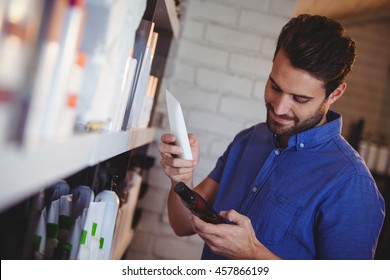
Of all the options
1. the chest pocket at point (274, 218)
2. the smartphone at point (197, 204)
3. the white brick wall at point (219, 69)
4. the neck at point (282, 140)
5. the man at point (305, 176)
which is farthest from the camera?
the white brick wall at point (219, 69)

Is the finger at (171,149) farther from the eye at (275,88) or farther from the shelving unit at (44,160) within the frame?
the eye at (275,88)

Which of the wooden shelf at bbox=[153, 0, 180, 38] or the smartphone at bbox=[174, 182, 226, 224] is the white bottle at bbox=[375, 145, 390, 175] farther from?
the smartphone at bbox=[174, 182, 226, 224]

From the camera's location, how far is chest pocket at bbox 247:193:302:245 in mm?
1156

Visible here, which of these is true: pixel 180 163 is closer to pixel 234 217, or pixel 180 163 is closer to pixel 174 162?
pixel 174 162

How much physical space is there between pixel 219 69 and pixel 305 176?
93 centimetres

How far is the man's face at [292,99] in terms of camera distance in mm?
1164

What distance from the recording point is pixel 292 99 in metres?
1.19

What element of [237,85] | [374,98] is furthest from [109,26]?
[374,98]

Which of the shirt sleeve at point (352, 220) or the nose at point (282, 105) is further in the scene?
the nose at point (282, 105)

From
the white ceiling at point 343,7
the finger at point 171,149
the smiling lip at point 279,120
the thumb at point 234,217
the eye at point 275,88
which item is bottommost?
the thumb at point 234,217

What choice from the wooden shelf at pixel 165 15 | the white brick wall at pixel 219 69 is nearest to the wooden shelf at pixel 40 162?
the wooden shelf at pixel 165 15

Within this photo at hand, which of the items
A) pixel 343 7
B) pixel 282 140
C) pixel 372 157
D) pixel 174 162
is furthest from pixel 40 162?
pixel 372 157

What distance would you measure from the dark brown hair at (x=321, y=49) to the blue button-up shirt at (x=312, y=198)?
5.8 inches
